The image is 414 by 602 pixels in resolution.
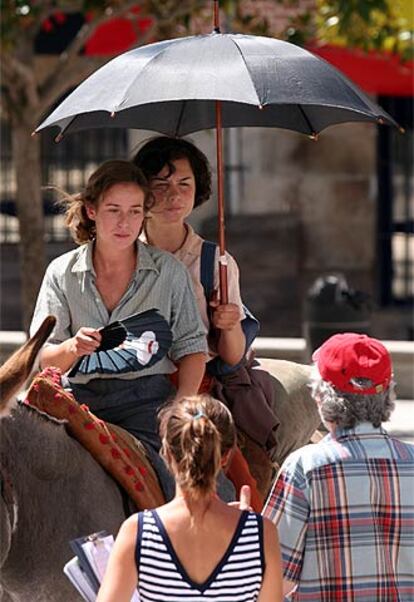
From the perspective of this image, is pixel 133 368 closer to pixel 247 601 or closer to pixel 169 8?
pixel 247 601

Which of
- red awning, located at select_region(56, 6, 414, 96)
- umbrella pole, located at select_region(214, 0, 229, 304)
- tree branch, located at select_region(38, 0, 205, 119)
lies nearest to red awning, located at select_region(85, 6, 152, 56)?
red awning, located at select_region(56, 6, 414, 96)

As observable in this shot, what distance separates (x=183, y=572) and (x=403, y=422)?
8.85 meters

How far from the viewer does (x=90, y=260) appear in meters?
5.38

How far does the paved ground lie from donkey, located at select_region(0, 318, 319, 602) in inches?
275

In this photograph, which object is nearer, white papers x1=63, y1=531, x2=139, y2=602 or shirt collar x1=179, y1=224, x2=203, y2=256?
white papers x1=63, y1=531, x2=139, y2=602

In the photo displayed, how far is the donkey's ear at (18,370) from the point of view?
4.41 m

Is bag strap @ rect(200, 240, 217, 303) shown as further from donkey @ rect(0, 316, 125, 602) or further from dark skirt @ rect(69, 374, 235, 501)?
donkey @ rect(0, 316, 125, 602)

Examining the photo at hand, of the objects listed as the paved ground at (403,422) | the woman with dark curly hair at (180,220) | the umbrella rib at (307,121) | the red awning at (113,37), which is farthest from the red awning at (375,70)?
the woman with dark curly hair at (180,220)

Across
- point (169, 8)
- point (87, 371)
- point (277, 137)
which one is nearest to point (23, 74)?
point (169, 8)

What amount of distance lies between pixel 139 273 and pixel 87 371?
0.42m

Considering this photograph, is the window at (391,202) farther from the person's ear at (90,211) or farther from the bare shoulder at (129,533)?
the bare shoulder at (129,533)

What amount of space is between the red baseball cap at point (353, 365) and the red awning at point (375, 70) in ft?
36.4

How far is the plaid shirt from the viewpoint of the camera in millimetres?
4254

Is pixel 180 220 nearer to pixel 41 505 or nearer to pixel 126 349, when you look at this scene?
pixel 126 349
